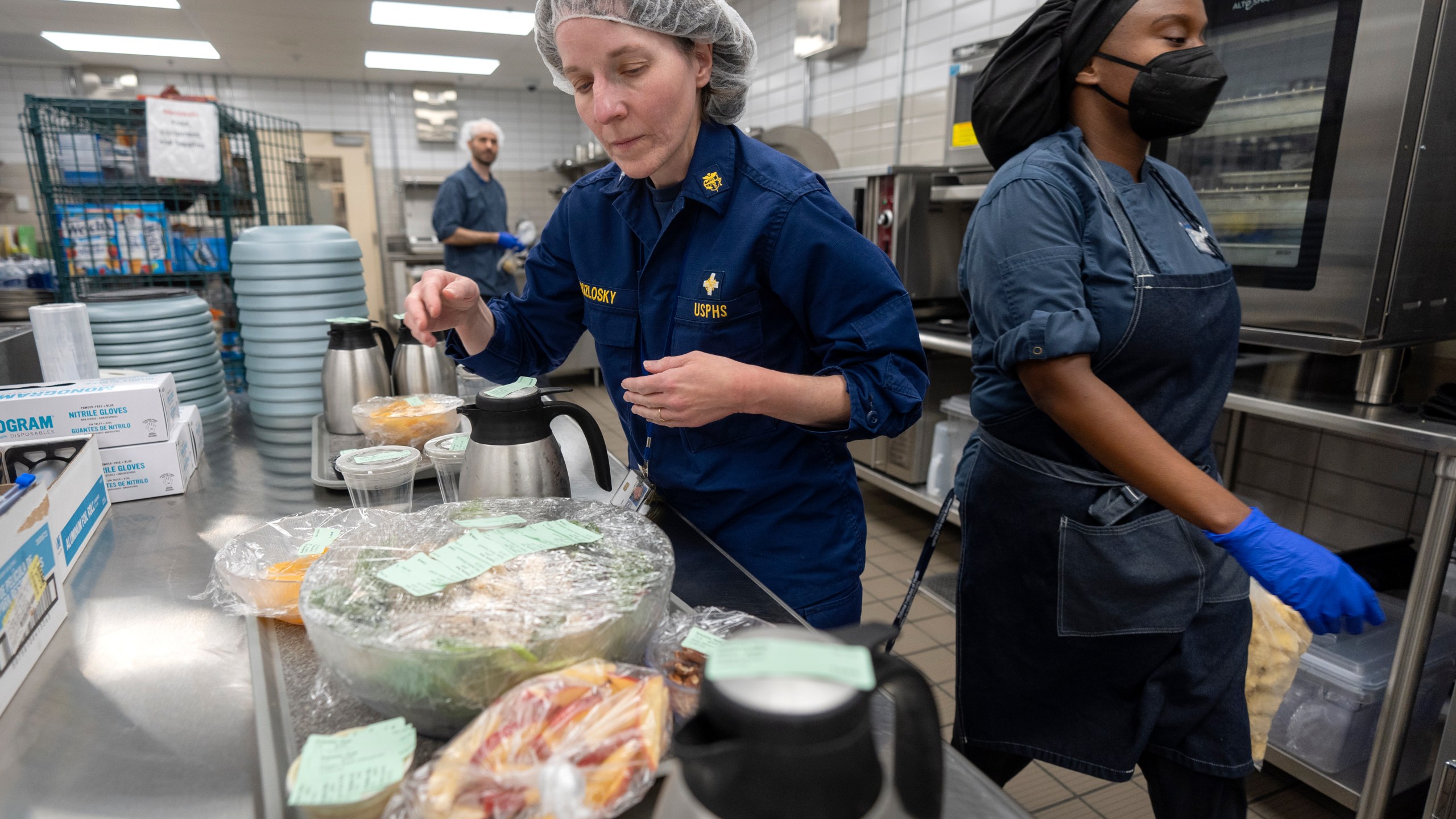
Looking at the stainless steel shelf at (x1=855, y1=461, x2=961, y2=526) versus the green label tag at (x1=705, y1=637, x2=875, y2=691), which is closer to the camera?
the green label tag at (x1=705, y1=637, x2=875, y2=691)

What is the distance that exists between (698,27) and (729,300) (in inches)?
15.0


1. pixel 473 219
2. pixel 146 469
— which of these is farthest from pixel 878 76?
pixel 146 469

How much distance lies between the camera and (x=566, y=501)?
97 centimetres

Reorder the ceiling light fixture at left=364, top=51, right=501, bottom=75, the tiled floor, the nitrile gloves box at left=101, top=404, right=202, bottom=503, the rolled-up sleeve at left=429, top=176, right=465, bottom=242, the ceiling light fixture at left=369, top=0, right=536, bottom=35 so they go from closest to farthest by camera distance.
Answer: the nitrile gloves box at left=101, top=404, right=202, bottom=503, the tiled floor, the rolled-up sleeve at left=429, top=176, right=465, bottom=242, the ceiling light fixture at left=369, top=0, right=536, bottom=35, the ceiling light fixture at left=364, top=51, right=501, bottom=75

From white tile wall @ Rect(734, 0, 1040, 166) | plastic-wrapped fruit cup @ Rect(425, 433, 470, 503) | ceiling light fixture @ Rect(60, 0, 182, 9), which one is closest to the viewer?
plastic-wrapped fruit cup @ Rect(425, 433, 470, 503)

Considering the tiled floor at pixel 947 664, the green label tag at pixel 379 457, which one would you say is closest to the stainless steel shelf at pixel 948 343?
the tiled floor at pixel 947 664

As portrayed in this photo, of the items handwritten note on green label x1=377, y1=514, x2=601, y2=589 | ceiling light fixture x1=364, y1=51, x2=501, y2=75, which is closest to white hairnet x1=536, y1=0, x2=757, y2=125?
handwritten note on green label x1=377, y1=514, x2=601, y2=589

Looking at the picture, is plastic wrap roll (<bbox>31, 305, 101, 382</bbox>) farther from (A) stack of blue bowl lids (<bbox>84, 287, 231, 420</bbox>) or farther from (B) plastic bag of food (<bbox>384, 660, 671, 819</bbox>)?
(B) plastic bag of food (<bbox>384, 660, 671, 819</bbox>)

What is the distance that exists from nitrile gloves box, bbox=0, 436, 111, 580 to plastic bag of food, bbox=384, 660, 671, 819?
2.41ft

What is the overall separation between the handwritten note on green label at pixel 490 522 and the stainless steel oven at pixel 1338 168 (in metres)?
1.72

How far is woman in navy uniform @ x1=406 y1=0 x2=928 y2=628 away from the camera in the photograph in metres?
1.06

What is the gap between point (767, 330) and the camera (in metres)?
1.20

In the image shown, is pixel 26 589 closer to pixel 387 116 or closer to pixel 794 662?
pixel 794 662

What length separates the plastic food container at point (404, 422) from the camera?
1428 mm
